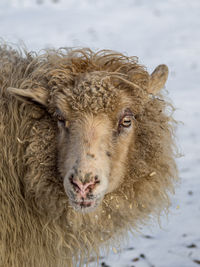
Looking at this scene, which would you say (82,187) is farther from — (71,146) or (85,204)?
(71,146)

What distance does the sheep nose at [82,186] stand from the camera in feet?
8.96

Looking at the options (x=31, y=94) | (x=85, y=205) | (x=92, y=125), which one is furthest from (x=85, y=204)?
(x=31, y=94)

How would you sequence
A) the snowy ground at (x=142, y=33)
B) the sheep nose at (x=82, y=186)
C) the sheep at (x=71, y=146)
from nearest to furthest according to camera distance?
the sheep nose at (x=82, y=186) → the sheep at (x=71, y=146) → the snowy ground at (x=142, y=33)

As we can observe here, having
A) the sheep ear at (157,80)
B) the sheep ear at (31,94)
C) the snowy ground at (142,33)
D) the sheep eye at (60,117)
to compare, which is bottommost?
the sheep eye at (60,117)

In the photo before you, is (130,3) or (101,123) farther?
(130,3)

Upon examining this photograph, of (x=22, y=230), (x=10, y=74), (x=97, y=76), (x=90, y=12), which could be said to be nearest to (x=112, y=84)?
(x=97, y=76)

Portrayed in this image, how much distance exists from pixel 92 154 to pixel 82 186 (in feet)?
0.79

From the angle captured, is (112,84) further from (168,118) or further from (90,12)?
(90,12)

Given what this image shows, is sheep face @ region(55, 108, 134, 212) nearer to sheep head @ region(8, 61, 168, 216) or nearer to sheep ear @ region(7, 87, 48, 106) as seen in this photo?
sheep head @ region(8, 61, 168, 216)

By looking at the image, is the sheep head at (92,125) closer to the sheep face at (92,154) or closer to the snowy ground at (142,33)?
the sheep face at (92,154)

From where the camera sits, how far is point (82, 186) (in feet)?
8.96

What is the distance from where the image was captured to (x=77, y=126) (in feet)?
9.88

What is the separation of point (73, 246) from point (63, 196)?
1.74 ft

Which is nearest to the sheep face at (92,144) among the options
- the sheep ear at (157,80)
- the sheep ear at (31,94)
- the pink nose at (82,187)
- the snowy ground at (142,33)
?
the pink nose at (82,187)
